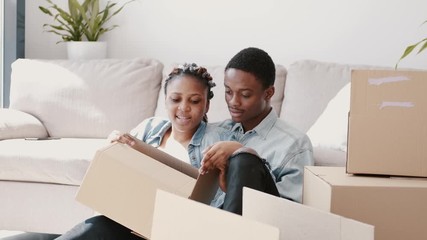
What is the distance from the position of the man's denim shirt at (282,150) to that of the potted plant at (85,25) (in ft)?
6.05

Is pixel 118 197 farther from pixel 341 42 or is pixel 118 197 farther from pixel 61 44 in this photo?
pixel 61 44

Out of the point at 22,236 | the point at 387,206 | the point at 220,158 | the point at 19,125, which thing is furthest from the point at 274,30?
the point at 387,206

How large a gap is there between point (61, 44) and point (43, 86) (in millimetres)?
574

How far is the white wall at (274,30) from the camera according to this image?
11.5 ft

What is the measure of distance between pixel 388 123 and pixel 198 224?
51 cm

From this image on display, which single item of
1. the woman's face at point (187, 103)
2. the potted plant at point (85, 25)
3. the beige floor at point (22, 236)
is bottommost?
the beige floor at point (22, 236)

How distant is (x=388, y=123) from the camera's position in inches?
60.1

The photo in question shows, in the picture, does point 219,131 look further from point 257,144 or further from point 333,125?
point 333,125

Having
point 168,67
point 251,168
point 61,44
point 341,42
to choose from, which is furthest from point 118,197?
point 61,44

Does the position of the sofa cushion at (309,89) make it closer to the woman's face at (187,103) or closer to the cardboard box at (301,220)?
the woman's face at (187,103)

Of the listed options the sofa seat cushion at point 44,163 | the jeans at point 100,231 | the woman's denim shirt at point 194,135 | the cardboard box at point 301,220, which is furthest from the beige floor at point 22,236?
the cardboard box at point 301,220

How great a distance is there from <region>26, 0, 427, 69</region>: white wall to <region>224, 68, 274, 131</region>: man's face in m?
1.60

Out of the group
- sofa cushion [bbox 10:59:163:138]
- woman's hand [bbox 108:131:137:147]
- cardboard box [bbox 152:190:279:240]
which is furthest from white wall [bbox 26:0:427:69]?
cardboard box [bbox 152:190:279:240]

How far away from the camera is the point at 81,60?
11.9 ft
